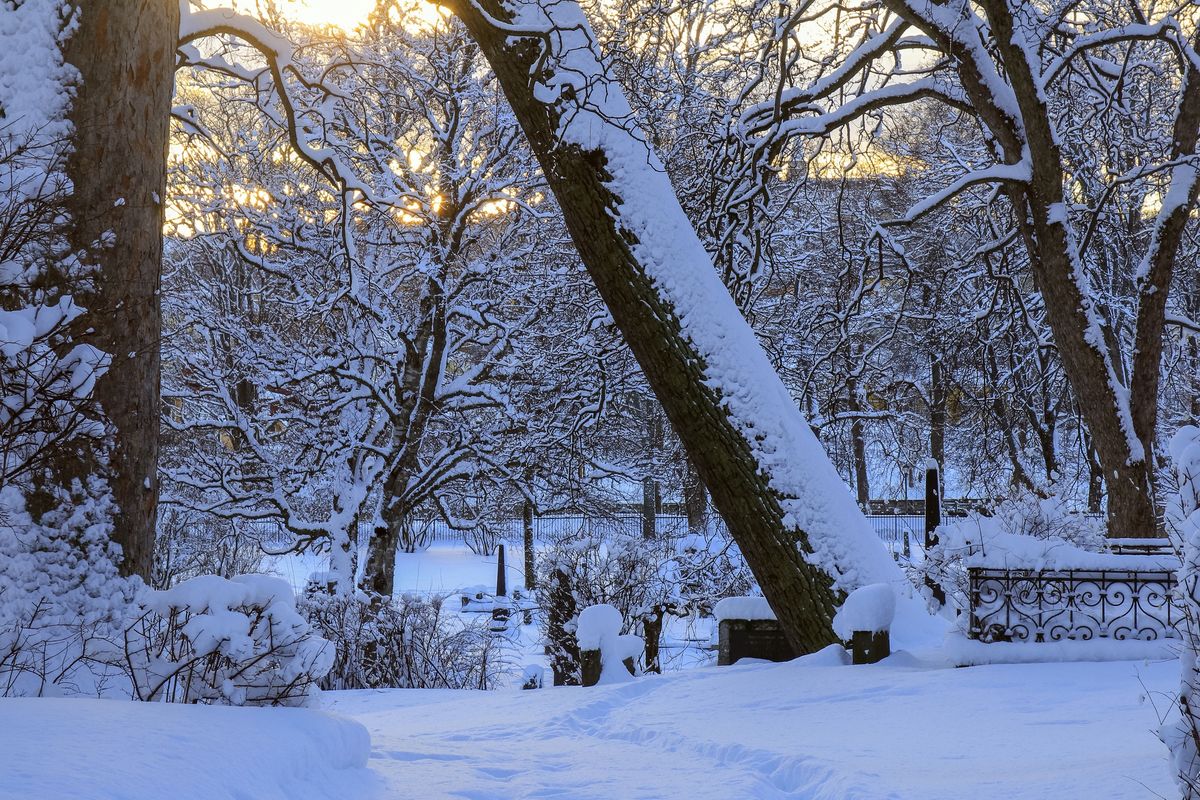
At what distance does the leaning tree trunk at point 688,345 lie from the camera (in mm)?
7457

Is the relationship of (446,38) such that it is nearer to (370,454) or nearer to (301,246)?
(301,246)

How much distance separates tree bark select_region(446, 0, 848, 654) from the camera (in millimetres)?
7457

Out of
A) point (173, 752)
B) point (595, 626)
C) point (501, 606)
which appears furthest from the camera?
point (501, 606)

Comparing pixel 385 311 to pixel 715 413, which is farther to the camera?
pixel 385 311

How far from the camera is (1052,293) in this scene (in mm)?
9094

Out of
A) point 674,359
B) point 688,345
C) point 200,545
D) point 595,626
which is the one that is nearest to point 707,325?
point 688,345

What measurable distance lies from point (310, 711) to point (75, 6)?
373 cm

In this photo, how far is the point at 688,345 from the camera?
296 inches

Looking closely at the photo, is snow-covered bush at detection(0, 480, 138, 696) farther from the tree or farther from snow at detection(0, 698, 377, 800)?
the tree

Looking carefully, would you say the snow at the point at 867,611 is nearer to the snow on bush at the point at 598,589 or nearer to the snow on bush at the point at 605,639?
the snow on bush at the point at 605,639

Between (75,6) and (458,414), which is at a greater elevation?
(75,6)

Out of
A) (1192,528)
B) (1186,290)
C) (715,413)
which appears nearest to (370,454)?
(715,413)

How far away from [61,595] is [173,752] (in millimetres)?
2109

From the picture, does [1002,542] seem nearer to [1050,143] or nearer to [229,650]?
[1050,143]
